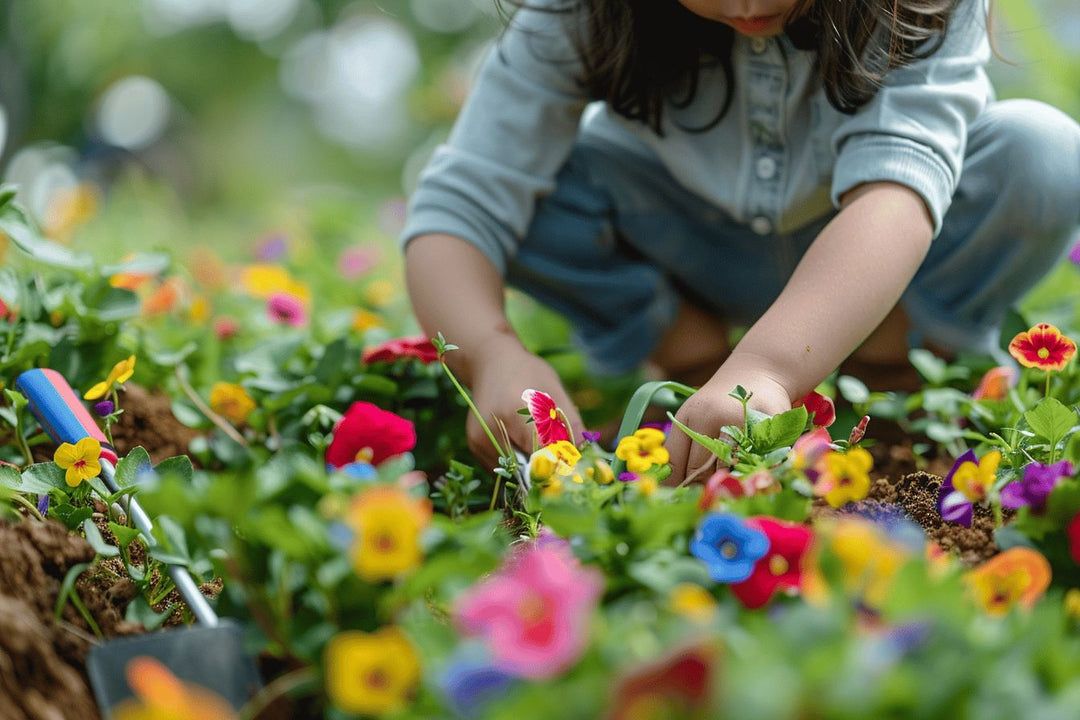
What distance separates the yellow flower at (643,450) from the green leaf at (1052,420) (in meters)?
0.29

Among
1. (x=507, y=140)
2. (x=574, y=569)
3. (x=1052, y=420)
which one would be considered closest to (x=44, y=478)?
(x=574, y=569)

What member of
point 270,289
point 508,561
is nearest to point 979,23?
point 508,561

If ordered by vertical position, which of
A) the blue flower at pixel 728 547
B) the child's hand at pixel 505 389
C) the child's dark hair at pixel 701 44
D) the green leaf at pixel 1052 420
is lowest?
the child's hand at pixel 505 389

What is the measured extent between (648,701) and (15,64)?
6.14 feet

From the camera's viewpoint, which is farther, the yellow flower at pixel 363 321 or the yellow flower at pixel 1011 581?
the yellow flower at pixel 363 321

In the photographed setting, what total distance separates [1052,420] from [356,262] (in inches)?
59.2

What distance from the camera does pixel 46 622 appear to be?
2.24 ft

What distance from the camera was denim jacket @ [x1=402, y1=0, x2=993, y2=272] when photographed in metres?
1.06

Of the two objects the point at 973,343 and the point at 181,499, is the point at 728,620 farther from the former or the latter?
the point at 973,343

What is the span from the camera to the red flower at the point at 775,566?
62cm

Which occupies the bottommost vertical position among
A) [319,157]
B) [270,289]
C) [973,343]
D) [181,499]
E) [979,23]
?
[319,157]

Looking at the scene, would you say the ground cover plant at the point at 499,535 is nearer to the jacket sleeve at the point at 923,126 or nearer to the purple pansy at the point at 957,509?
the purple pansy at the point at 957,509

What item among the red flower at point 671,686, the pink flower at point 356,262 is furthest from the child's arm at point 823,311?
the pink flower at point 356,262

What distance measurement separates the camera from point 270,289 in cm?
165
